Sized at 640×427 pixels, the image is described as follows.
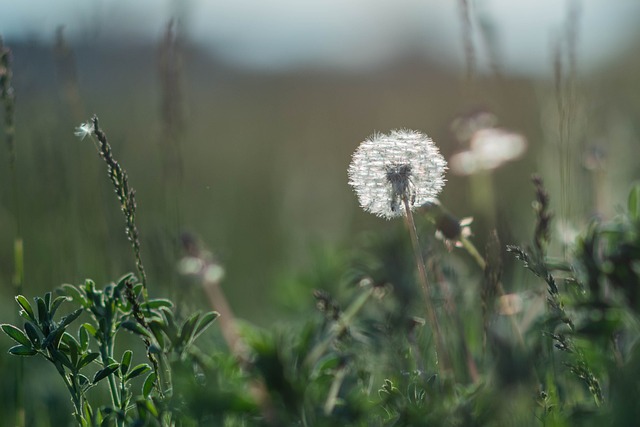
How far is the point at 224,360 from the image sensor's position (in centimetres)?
148

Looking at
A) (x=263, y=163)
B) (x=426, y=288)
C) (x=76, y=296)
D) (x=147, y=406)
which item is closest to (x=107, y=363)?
(x=76, y=296)

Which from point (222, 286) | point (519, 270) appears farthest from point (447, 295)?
point (222, 286)

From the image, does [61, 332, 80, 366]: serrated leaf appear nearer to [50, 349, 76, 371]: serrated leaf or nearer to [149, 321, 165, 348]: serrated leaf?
[50, 349, 76, 371]: serrated leaf

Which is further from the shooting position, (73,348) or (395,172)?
(395,172)

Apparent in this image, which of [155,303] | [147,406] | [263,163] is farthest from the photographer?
[263,163]

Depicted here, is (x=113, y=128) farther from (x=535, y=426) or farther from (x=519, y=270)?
(x=535, y=426)

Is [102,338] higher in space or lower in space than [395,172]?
lower

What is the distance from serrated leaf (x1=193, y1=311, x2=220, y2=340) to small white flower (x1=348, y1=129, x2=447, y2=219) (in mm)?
403

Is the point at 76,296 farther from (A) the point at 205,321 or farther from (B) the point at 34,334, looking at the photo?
(A) the point at 205,321

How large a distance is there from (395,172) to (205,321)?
523 millimetres

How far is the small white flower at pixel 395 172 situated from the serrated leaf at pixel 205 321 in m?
0.40

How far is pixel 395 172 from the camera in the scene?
71.2 inches

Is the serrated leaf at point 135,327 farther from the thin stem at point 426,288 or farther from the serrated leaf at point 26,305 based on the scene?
the thin stem at point 426,288

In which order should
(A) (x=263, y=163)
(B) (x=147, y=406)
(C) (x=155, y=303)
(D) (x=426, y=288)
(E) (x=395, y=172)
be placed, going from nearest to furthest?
1. (B) (x=147, y=406)
2. (D) (x=426, y=288)
3. (C) (x=155, y=303)
4. (E) (x=395, y=172)
5. (A) (x=263, y=163)
